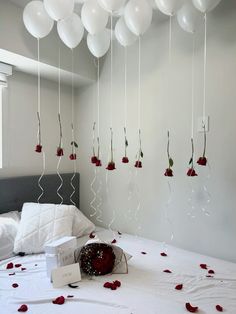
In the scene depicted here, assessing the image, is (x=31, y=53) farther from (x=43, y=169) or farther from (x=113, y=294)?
(x=113, y=294)

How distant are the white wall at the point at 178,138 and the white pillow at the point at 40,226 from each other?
640 millimetres

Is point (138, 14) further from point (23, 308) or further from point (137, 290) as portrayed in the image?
point (23, 308)

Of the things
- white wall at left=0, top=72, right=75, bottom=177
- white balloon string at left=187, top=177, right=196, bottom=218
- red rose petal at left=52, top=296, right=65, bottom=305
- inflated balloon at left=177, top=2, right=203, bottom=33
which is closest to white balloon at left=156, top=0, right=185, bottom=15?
inflated balloon at left=177, top=2, right=203, bottom=33

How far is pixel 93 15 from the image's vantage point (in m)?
1.63

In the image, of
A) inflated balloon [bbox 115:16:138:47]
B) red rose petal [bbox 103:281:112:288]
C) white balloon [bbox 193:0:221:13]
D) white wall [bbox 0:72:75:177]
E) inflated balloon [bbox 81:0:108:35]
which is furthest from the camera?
white wall [bbox 0:72:75:177]

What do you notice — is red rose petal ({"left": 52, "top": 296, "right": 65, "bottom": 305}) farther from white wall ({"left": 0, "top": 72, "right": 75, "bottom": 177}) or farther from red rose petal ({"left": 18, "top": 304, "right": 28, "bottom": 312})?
white wall ({"left": 0, "top": 72, "right": 75, "bottom": 177})

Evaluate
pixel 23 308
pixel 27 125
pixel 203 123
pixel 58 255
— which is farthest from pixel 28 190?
pixel 203 123

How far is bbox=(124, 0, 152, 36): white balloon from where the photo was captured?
157 cm

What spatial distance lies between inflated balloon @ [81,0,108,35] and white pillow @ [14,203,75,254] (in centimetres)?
141

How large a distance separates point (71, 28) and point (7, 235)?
1589mm

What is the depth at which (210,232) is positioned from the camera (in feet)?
5.92

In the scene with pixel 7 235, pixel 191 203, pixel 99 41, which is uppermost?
pixel 99 41

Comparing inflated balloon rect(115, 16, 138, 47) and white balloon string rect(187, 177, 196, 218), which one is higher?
inflated balloon rect(115, 16, 138, 47)

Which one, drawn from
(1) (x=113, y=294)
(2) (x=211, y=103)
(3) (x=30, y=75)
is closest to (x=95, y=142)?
(3) (x=30, y=75)
